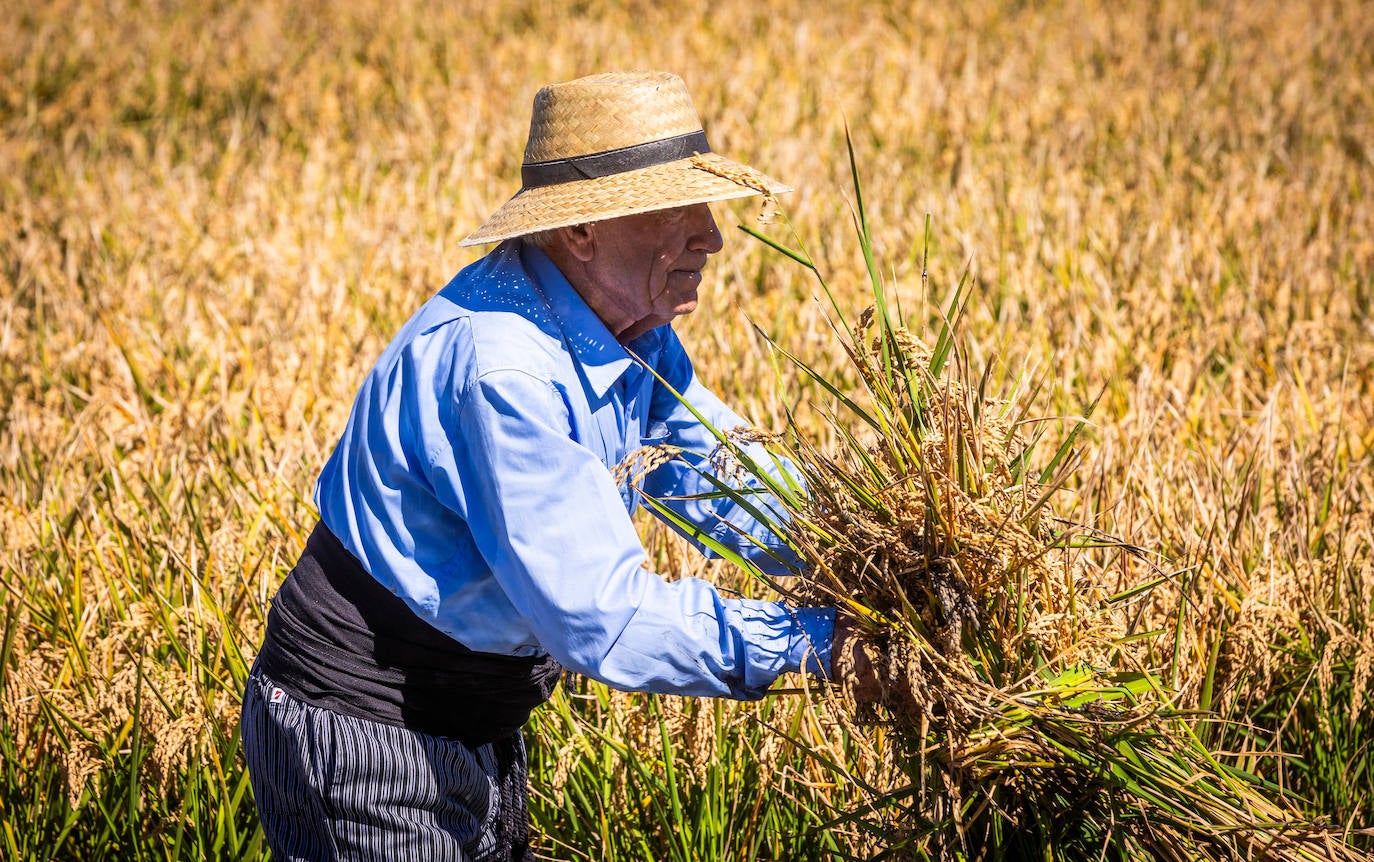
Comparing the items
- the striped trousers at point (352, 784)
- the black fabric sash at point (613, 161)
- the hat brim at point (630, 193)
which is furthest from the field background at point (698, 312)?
the striped trousers at point (352, 784)

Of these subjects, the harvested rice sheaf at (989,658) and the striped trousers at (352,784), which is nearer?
the harvested rice sheaf at (989,658)

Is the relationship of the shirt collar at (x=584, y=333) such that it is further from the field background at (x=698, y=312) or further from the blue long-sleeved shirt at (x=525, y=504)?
the field background at (x=698, y=312)

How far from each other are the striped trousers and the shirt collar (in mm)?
533

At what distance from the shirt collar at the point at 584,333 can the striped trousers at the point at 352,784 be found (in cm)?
53

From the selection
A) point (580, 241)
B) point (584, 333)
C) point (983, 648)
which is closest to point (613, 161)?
point (580, 241)

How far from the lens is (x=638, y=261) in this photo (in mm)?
1680

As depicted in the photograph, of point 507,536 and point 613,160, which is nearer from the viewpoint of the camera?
point 507,536

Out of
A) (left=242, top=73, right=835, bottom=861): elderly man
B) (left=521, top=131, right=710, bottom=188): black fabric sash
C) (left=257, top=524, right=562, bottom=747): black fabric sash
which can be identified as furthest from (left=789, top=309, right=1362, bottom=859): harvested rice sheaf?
(left=257, top=524, right=562, bottom=747): black fabric sash

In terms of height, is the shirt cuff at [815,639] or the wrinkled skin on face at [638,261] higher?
the wrinkled skin on face at [638,261]

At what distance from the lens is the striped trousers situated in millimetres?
1667

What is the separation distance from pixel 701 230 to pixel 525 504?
463 millimetres

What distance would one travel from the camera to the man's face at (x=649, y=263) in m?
1.66

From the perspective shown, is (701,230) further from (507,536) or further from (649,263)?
(507,536)

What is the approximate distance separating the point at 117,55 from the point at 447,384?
621cm
